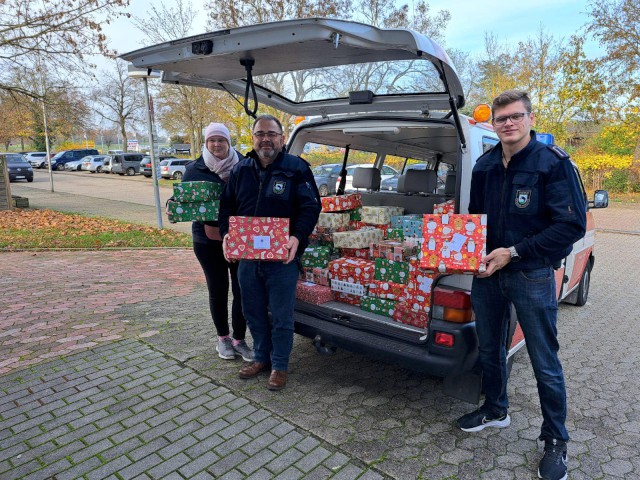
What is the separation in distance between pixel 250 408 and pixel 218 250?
1.28 metres

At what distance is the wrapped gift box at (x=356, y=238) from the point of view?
3844 mm

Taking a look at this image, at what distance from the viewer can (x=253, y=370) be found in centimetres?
358

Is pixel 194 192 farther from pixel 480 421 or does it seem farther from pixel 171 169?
pixel 171 169

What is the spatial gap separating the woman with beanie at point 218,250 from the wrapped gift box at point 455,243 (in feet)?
5.80

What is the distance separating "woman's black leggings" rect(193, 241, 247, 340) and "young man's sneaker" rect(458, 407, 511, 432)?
1964 mm

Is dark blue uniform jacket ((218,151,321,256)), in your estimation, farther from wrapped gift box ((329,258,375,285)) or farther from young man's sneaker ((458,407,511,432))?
young man's sneaker ((458,407,511,432))

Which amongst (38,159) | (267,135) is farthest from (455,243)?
(38,159)

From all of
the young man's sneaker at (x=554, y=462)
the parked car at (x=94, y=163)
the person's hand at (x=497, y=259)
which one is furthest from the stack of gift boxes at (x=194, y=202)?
the parked car at (x=94, y=163)

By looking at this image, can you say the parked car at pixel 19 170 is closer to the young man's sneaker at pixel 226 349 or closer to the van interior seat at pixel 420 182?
the young man's sneaker at pixel 226 349

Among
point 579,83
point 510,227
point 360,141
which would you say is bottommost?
point 510,227

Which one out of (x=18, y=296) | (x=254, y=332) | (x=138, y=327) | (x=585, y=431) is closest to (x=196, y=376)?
(x=254, y=332)

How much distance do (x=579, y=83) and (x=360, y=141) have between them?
16356 millimetres

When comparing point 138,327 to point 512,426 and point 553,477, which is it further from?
point 553,477

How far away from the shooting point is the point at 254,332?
11.7 ft
